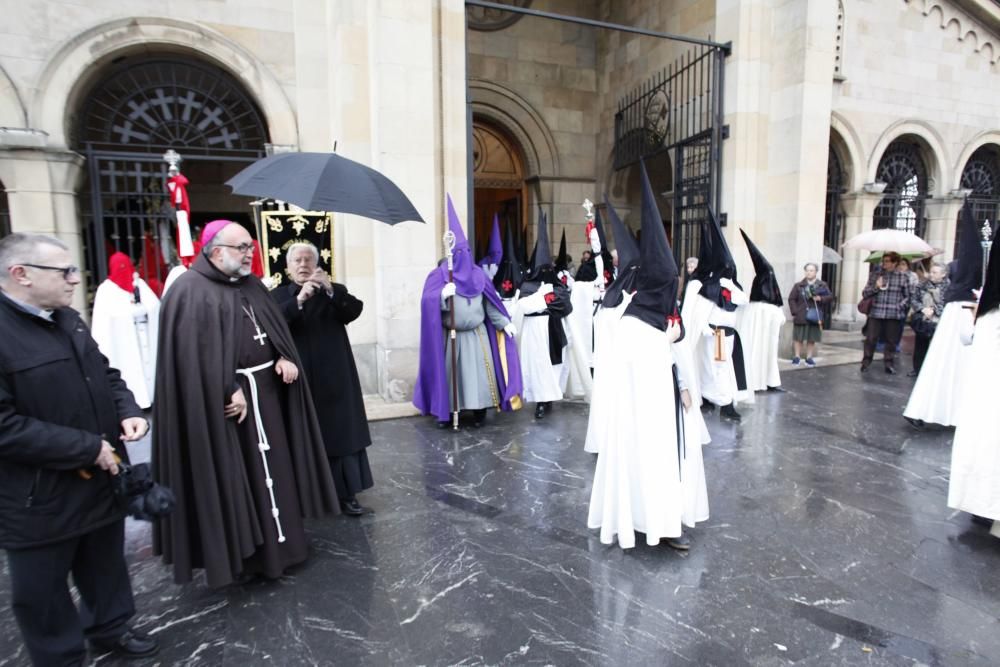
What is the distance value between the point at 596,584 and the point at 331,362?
2203 millimetres

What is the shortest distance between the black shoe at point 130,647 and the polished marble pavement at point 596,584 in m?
0.08

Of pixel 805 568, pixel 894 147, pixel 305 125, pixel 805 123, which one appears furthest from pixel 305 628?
pixel 894 147

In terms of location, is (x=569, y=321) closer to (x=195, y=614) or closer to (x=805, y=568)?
(x=805, y=568)

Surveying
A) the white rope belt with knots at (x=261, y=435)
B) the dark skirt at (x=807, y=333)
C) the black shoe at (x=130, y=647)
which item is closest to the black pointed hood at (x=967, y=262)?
the dark skirt at (x=807, y=333)

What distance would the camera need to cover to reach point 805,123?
8.62m

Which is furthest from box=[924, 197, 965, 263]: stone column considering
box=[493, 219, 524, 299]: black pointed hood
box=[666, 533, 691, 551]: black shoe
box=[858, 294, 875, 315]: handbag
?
box=[666, 533, 691, 551]: black shoe

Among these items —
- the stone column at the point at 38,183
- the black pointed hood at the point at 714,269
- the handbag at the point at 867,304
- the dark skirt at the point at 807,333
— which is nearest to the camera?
the black pointed hood at the point at 714,269

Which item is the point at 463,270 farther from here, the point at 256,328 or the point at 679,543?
the point at 679,543

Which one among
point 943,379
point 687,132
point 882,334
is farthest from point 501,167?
point 943,379

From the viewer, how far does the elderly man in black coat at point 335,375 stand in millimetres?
3900

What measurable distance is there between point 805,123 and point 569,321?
4891mm

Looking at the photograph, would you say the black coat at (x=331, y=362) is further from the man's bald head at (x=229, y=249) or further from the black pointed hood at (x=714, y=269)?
the black pointed hood at (x=714, y=269)

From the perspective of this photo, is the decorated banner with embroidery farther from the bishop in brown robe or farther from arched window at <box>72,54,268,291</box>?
arched window at <box>72,54,268,291</box>

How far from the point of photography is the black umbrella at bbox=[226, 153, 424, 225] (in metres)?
3.28
